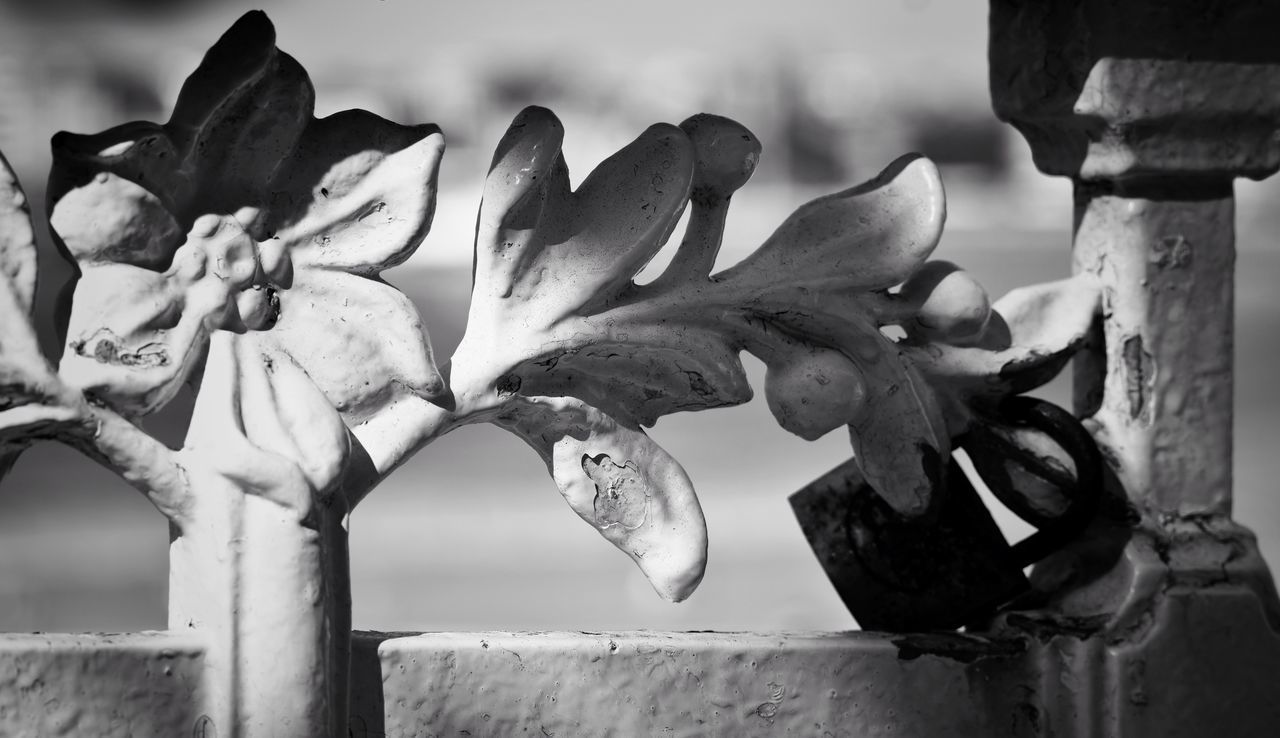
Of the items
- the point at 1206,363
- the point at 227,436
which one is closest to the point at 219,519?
the point at 227,436

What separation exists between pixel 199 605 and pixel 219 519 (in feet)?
0.15

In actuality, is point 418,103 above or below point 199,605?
above

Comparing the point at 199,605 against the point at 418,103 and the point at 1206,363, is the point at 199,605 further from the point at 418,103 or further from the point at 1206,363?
the point at 418,103

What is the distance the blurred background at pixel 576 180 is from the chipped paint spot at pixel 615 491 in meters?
2.24

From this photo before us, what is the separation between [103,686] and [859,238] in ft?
1.62

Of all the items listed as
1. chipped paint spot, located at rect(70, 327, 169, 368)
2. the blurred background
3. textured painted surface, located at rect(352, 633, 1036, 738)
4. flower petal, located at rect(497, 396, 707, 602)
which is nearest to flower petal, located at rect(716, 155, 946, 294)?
flower petal, located at rect(497, 396, 707, 602)

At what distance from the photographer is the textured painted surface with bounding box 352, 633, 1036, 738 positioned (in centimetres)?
84

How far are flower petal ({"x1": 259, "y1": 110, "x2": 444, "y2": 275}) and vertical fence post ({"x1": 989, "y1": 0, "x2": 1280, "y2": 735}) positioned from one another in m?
0.42

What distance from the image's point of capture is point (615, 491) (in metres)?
→ 0.88

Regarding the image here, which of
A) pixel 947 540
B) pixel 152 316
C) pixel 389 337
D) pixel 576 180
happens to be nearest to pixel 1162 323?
pixel 947 540

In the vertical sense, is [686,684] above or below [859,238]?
below

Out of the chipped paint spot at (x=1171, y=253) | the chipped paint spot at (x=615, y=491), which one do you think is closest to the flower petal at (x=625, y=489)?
the chipped paint spot at (x=615, y=491)

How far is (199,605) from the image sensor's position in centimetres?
76

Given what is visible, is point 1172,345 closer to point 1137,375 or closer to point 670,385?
point 1137,375
